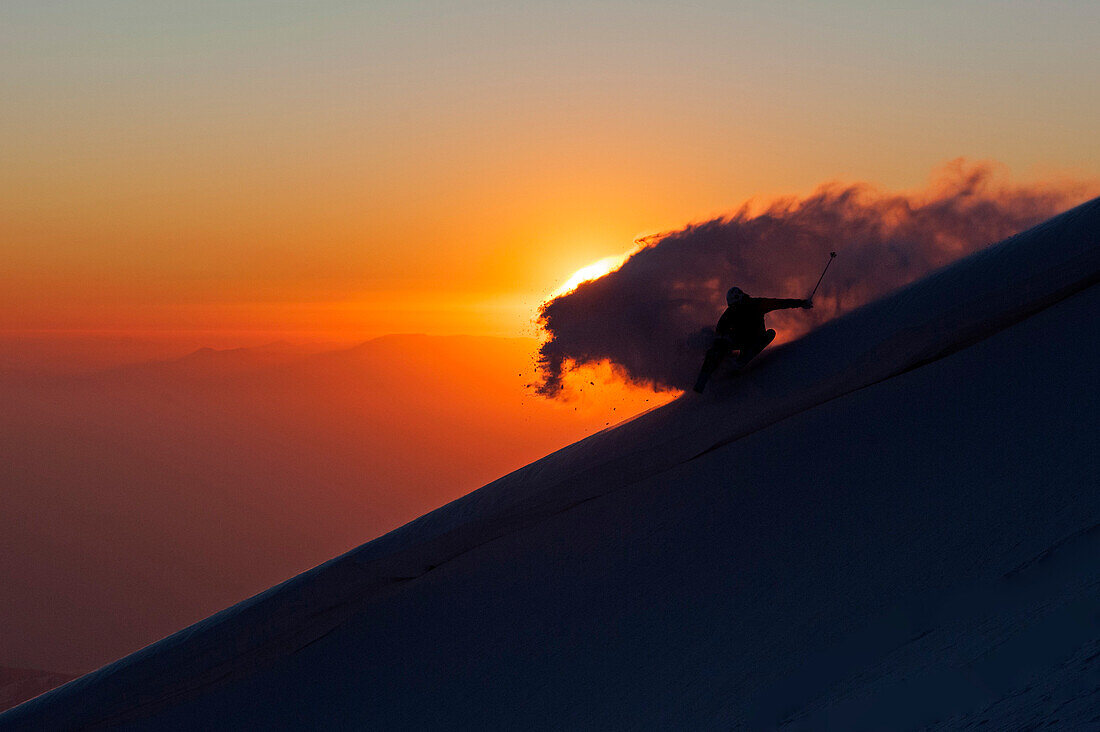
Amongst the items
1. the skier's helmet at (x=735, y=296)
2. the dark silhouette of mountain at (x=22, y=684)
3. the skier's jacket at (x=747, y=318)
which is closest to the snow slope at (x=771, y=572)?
the skier's jacket at (x=747, y=318)

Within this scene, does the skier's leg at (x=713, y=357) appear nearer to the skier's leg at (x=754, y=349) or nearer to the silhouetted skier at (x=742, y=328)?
the silhouetted skier at (x=742, y=328)

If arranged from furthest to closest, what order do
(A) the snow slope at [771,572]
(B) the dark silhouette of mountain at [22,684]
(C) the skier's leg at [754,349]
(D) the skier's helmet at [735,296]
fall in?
(B) the dark silhouette of mountain at [22,684], (C) the skier's leg at [754,349], (D) the skier's helmet at [735,296], (A) the snow slope at [771,572]

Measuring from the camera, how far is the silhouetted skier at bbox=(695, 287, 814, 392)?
757 cm

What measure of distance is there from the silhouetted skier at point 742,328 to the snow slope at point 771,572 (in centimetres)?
28

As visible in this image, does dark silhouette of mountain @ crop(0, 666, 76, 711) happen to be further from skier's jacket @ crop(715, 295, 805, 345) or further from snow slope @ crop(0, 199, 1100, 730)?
skier's jacket @ crop(715, 295, 805, 345)

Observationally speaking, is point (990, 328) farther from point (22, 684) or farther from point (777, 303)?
point (22, 684)

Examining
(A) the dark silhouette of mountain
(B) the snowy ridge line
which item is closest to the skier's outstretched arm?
(B) the snowy ridge line

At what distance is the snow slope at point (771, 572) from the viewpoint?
13.0 feet

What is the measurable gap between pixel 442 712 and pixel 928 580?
331 cm

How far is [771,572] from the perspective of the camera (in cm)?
561

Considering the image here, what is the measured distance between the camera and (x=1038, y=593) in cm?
375

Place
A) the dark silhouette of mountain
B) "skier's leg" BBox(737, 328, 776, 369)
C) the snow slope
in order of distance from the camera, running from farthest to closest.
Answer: the dark silhouette of mountain → "skier's leg" BBox(737, 328, 776, 369) → the snow slope

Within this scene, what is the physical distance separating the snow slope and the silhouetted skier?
0.28 metres

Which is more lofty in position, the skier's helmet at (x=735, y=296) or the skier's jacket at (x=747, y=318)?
the skier's helmet at (x=735, y=296)
